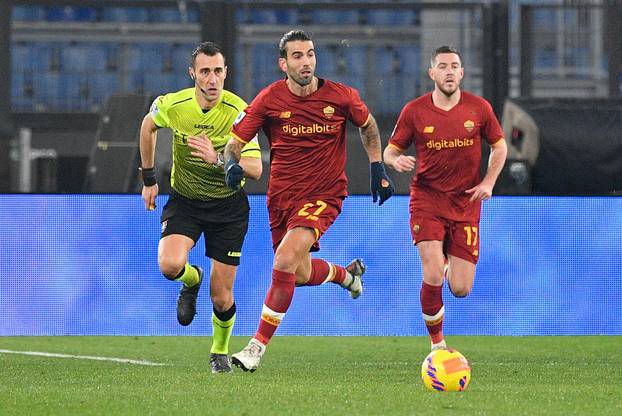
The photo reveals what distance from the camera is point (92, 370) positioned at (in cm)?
995

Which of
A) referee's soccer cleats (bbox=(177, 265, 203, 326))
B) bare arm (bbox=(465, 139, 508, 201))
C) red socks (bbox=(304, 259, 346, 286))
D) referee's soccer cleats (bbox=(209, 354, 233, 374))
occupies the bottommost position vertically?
referee's soccer cleats (bbox=(209, 354, 233, 374))

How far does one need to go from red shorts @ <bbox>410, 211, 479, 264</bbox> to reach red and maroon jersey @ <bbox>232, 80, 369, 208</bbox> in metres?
0.93

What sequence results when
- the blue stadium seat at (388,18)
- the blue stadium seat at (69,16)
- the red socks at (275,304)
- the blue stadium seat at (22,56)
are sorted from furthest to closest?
the blue stadium seat at (69,16)
the blue stadium seat at (22,56)
the blue stadium seat at (388,18)
the red socks at (275,304)

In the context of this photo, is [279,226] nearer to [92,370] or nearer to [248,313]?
[92,370]

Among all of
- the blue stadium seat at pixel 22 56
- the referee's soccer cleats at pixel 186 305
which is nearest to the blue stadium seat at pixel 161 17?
the blue stadium seat at pixel 22 56

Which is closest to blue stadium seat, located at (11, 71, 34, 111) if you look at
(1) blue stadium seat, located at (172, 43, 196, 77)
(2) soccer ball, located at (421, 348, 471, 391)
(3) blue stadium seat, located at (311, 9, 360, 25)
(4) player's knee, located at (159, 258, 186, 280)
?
(1) blue stadium seat, located at (172, 43, 196, 77)

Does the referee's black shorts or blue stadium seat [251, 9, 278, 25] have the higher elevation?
blue stadium seat [251, 9, 278, 25]

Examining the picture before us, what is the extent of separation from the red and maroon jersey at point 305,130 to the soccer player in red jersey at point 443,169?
0.78m

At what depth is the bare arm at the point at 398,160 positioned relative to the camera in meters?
9.86

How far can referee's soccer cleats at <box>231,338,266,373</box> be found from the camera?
900 centimetres

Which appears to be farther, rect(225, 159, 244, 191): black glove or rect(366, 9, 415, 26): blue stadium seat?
rect(366, 9, 415, 26): blue stadium seat

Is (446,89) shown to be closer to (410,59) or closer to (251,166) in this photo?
(251,166)

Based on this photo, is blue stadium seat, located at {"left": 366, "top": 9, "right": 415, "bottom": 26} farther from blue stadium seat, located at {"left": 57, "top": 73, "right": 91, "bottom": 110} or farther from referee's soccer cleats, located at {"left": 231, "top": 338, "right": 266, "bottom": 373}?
referee's soccer cleats, located at {"left": 231, "top": 338, "right": 266, "bottom": 373}

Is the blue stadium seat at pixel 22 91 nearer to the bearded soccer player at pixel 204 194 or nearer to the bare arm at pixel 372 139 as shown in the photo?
the bearded soccer player at pixel 204 194
